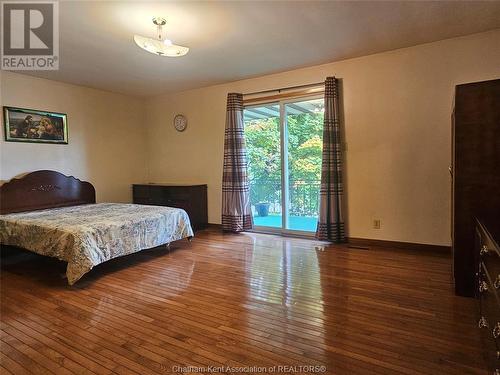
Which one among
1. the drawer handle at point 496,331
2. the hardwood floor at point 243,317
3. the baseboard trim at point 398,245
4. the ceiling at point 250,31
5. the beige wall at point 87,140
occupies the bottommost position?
the hardwood floor at point 243,317

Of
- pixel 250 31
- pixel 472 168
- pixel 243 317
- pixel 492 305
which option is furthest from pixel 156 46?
pixel 492 305

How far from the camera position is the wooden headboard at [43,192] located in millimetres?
3967

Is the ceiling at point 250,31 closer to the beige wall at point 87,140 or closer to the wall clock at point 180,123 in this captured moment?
the beige wall at point 87,140

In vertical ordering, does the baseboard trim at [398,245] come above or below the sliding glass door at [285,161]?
below

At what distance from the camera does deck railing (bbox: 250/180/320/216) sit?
4480 mm

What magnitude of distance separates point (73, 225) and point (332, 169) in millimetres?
3059

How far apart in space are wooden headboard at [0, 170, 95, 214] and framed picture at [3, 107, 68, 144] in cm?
51

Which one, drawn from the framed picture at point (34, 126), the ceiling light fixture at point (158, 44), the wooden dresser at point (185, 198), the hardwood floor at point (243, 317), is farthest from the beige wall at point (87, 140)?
the ceiling light fixture at point (158, 44)

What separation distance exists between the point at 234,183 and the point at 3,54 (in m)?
3.26

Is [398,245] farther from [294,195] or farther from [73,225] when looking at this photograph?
[73,225]

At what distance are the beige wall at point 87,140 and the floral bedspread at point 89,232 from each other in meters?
1.05

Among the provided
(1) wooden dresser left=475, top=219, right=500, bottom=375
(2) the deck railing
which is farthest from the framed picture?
(1) wooden dresser left=475, top=219, right=500, bottom=375

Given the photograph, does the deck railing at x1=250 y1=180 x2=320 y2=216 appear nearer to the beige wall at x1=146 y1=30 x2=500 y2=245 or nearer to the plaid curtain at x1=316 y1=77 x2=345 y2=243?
the plaid curtain at x1=316 y1=77 x2=345 y2=243

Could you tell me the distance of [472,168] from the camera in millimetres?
2285
